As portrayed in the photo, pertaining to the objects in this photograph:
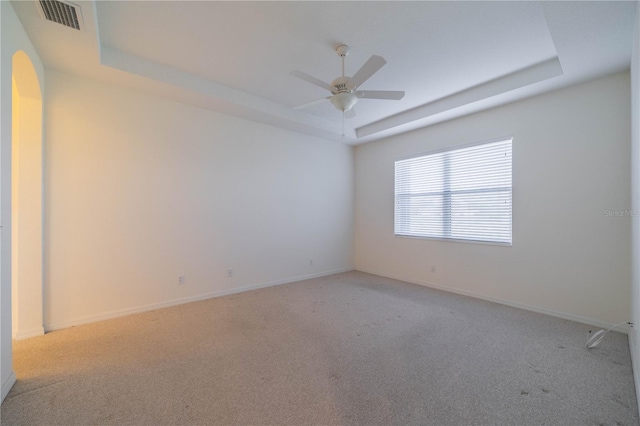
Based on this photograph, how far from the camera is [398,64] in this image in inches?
114

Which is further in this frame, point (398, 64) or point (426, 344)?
point (398, 64)

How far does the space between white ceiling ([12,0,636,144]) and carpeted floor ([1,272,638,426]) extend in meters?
2.69

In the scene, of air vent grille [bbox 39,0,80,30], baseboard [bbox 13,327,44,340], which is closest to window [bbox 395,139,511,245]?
air vent grille [bbox 39,0,80,30]

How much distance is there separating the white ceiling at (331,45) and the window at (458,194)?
0.77 m

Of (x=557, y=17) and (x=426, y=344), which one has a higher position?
(x=557, y=17)

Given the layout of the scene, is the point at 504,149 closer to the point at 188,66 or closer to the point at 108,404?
the point at 188,66

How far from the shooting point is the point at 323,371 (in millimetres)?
2033

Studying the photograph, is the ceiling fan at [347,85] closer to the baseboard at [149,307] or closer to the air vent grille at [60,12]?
the air vent grille at [60,12]

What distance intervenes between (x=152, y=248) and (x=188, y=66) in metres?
2.23

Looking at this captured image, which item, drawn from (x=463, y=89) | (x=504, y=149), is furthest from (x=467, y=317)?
(x=463, y=89)

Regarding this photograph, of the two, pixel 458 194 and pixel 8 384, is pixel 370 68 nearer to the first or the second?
pixel 458 194

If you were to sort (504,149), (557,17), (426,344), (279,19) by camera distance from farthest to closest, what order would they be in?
1. (504,149)
2. (426,344)
3. (279,19)
4. (557,17)

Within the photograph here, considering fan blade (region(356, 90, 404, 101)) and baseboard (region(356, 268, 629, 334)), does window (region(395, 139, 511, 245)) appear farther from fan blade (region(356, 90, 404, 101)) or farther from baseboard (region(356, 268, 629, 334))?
fan blade (region(356, 90, 404, 101))

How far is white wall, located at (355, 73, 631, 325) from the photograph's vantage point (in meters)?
2.79
